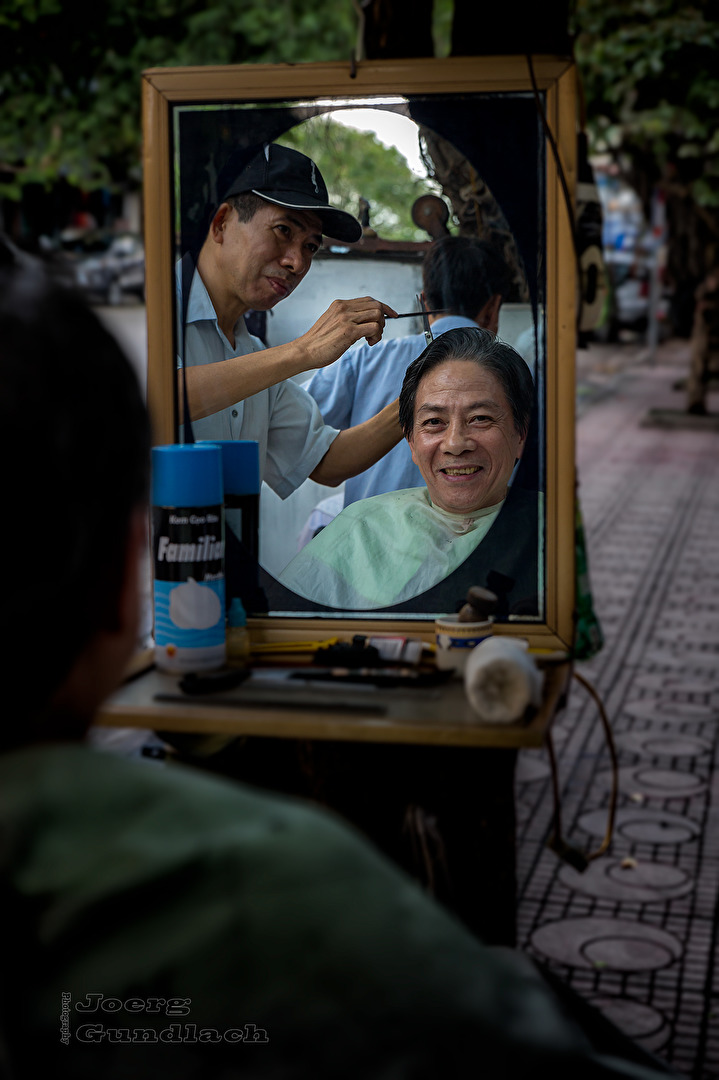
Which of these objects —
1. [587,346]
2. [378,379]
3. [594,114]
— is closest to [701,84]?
[594,114]

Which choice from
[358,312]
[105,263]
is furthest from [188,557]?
[105,263]

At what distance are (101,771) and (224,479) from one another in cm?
184

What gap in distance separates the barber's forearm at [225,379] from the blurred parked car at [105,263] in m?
21.5

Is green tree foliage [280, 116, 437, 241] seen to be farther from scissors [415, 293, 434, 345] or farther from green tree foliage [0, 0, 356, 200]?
green tree foliage [0, 0, 356, 200]

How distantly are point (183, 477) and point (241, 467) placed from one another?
1.18 ft

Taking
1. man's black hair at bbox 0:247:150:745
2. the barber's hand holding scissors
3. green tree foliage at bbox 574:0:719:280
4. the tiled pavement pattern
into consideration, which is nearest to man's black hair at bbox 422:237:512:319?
the barber's hand holding scissors

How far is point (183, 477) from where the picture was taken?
2148 mm

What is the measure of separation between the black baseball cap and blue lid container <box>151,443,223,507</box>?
23.2 inches

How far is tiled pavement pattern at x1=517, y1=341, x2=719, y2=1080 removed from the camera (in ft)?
11.1

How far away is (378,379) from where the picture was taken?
248 centimetres

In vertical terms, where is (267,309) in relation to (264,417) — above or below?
above

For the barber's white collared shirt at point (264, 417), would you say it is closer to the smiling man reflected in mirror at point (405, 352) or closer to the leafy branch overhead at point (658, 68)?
the smiling man reflected in mirror at point (405, 352)

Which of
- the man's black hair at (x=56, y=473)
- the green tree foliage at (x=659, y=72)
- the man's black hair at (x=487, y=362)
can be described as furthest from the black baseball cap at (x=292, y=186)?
the green tree foliage at (x=659, y=72)

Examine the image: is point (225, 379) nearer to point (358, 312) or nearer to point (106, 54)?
point (358, 312)
